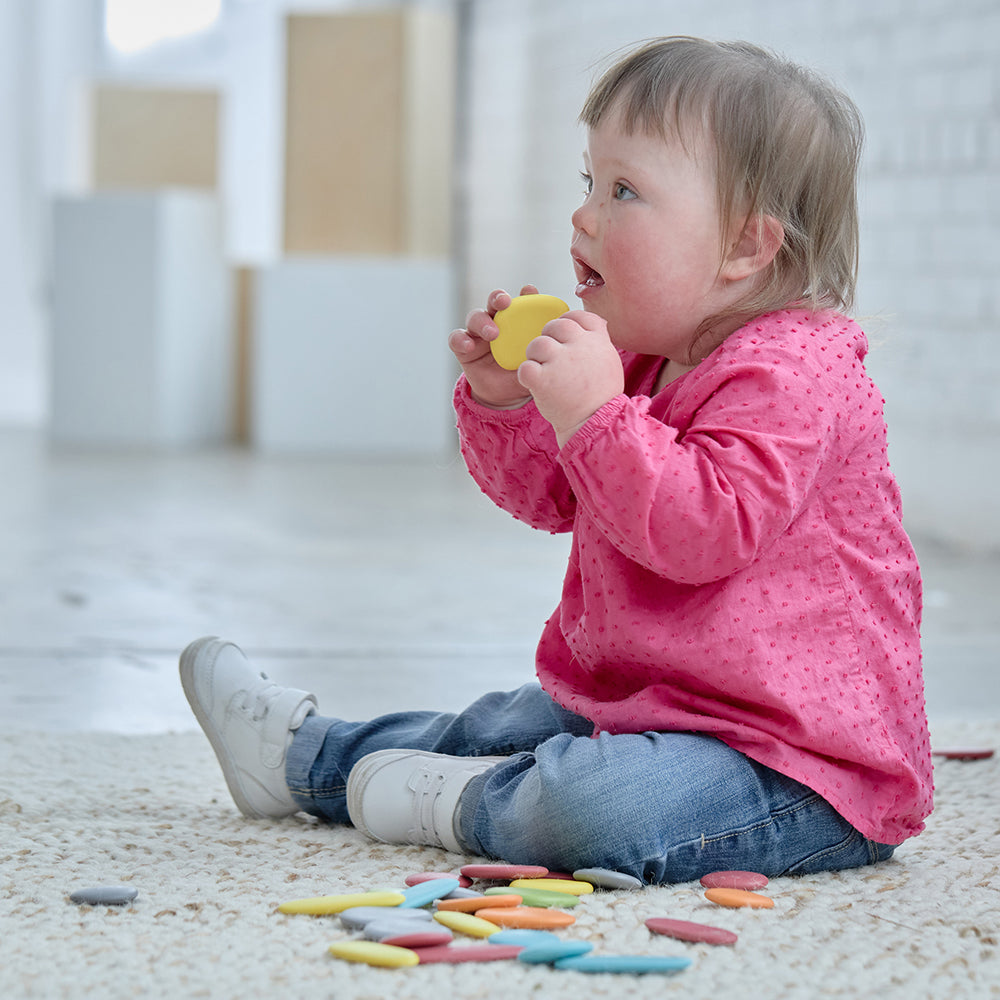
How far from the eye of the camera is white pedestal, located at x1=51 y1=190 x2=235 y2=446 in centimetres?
442

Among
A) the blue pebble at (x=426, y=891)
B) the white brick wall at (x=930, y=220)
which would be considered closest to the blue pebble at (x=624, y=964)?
the blue pebble at (x=426, y=891)

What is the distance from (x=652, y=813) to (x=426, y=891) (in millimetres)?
147

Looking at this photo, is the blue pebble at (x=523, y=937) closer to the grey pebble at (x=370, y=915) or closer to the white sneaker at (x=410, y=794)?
the grey pebble at (x=370, y=915)

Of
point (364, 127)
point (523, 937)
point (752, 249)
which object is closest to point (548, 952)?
point (523, 937)

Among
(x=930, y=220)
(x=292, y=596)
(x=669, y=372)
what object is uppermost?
(x=930, y=220)

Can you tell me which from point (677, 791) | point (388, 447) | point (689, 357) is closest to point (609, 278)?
point (689, 357)

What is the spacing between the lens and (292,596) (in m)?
2.04

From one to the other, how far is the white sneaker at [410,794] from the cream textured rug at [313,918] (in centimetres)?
2

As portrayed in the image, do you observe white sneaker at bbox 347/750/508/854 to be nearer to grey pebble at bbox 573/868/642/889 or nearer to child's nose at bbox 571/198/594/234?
grey pebble at bbox 573/868/642/889

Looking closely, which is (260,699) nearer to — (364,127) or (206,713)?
(206,713)

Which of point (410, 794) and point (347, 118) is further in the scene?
point (347, 118)

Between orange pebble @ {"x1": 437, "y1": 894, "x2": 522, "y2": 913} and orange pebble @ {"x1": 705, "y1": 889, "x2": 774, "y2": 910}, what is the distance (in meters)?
0.12

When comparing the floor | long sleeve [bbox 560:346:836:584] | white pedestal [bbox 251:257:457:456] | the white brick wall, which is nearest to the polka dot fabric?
long sleeve [bbox 560:346:836:584]

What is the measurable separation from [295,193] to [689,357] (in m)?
3.62
